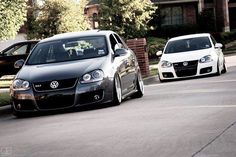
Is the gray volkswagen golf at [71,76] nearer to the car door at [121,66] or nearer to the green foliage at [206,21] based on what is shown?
the car door at [121,66]

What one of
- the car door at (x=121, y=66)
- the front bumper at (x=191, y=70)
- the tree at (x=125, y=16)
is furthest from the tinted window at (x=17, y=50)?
the tree at (x=125, y=16)

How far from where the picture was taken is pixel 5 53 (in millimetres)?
27469

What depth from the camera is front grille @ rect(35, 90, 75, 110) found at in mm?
12422

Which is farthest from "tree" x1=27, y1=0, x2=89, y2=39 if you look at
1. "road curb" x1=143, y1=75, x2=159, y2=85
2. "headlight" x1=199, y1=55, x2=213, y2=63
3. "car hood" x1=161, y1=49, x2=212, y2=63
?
"headlight" x1=199, y1=55, x2=213, y2=63

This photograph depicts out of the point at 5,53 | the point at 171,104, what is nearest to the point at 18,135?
the point at 171,104

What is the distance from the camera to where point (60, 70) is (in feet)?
41.6

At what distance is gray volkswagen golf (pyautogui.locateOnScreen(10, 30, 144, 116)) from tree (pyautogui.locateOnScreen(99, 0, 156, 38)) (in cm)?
2651

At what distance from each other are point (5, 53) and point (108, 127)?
18.3 m

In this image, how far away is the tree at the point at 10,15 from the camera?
23.2 m

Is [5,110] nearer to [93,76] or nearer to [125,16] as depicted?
[93,76]

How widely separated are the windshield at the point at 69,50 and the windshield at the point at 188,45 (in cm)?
885

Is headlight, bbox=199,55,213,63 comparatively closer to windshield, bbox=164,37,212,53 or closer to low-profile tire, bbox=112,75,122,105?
windshield, bbox=164,37,212,53

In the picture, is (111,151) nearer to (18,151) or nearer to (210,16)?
(18,151)

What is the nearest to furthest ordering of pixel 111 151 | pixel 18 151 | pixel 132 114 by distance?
pixel 111 151
pixel 18 151
pixel 132 114
